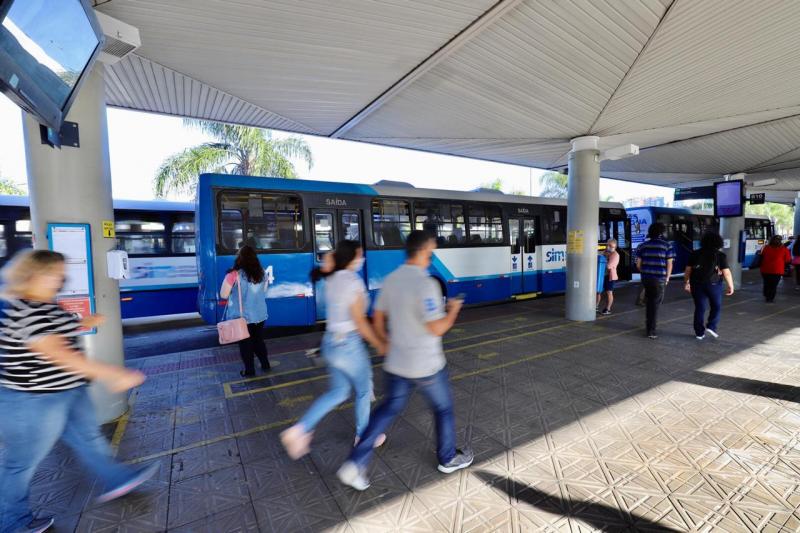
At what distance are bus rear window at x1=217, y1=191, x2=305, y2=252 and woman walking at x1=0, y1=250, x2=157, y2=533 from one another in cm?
468

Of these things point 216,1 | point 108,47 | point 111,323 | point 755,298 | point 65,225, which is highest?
point 216,1

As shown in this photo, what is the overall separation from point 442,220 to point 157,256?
6820 millimetres

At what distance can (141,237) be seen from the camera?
30.2ft

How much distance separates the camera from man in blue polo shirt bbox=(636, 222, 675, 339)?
22.6ft

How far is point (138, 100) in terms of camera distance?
7094 millimetres

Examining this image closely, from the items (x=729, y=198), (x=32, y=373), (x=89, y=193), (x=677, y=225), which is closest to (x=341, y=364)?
(x=32, y=373)

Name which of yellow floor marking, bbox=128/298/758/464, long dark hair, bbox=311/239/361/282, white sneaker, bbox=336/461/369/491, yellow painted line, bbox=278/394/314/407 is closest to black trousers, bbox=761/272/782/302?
yellow floor marking, bbox=128/298/758/464

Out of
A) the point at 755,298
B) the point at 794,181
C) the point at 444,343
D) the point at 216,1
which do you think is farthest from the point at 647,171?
the point at 216,1

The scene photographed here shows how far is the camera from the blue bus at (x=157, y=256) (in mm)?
9039

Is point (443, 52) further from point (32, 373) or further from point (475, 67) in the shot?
point (32, 373)

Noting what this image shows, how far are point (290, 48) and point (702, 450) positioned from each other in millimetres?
6459

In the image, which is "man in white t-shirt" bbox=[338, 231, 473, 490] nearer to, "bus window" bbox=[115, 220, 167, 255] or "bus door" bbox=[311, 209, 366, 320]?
"bus door" bbox=[311, 209, 366, 320]

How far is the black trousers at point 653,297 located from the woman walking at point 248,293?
257 inches

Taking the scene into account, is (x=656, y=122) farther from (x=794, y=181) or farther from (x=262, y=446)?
(x=794, y=181)
